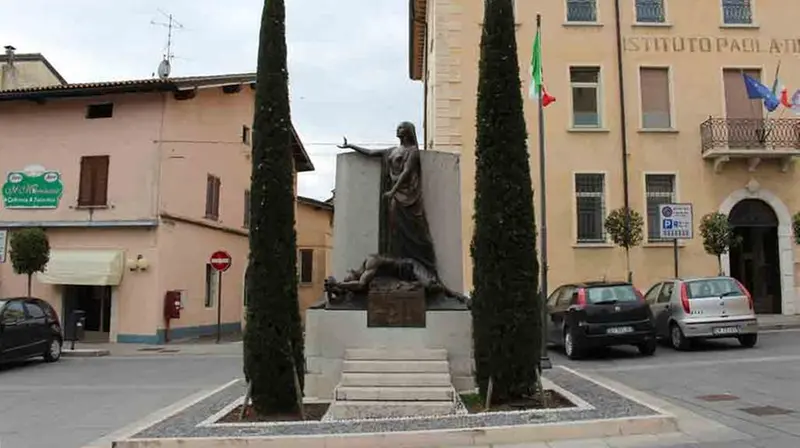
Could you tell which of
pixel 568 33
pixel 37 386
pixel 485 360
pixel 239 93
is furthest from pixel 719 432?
pixel 239 93

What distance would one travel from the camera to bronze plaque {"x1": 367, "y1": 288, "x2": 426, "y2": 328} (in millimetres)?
9438

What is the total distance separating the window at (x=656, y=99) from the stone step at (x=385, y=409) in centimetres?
1780

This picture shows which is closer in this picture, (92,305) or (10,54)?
(92,305)

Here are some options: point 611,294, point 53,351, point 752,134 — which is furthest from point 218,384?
point 752,134

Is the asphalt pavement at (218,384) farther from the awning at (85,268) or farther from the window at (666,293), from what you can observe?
the awning at (85,268)

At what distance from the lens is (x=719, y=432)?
718 centimetres

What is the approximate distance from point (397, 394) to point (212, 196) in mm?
18601

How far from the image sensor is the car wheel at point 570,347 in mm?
14688

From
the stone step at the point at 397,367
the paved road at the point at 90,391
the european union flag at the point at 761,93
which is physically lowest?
the paved road at the point at 90,391

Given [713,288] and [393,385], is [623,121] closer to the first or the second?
[713,288]

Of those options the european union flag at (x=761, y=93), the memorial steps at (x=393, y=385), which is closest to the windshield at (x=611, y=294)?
the memorial steps at (x=393, y=385)

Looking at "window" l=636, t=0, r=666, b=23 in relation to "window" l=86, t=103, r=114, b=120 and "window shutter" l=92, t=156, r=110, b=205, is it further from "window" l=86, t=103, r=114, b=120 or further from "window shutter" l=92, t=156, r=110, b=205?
"window shutter" l=92, t=156, r=110, b=205

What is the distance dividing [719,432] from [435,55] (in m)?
18.1

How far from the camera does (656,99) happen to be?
23.4 meters
